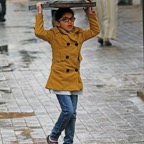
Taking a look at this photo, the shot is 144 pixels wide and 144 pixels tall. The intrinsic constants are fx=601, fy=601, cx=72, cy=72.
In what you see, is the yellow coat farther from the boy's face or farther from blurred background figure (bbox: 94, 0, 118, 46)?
blurred background figure (bbox: 94, 0, 118, 46)

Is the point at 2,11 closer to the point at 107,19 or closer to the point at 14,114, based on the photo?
the point at 107,19

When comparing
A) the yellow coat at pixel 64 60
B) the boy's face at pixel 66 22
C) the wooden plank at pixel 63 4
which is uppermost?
the wooden plank at pixel 63 4

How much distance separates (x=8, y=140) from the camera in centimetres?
711

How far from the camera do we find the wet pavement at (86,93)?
7.46 m

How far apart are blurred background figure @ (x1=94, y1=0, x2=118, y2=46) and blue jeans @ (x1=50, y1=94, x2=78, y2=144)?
26.3 feet

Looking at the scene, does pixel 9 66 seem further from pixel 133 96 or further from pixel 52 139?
pixel 52 139

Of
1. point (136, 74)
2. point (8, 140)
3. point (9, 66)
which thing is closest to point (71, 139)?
point (8, 140)

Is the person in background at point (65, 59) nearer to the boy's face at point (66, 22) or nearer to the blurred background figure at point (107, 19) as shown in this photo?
the boy's face at point (66, 22)

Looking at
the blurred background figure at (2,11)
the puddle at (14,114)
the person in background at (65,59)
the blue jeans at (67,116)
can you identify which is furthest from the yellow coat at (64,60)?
the blurred background figure at (2,11)

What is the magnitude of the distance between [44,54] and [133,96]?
427 centimetres

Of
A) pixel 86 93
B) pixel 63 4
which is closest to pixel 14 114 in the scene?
pixel 86 93

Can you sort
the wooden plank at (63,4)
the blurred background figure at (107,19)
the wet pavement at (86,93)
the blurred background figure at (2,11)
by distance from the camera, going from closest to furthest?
the wooden plank at (63,4), the wet pavement at (86,93), the blurred background figure at (107,19), the blurred background figure at (2,11)

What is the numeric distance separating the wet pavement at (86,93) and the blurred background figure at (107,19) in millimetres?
296

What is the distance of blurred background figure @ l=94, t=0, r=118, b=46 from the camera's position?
14.5 meters
